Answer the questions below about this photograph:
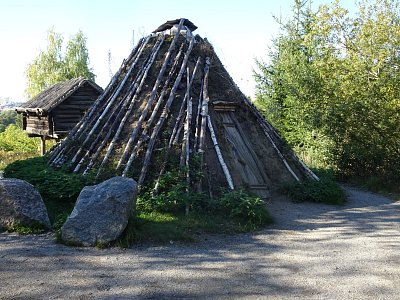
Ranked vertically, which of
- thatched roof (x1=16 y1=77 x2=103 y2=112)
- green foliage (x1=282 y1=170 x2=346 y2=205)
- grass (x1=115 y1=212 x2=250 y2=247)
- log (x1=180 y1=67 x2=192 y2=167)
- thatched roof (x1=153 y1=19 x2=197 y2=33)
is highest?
thatched roof (x1=16 y1=77 x2=103 y2=112)

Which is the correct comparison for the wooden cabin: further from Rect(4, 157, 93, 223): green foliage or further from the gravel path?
the gravel path

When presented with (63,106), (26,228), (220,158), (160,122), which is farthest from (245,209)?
(63,106)

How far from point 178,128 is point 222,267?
451 cm

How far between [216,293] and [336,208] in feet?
19.6

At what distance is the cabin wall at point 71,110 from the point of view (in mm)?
22328

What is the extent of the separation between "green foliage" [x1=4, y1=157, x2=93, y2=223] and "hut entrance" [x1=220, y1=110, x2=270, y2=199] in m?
3.49

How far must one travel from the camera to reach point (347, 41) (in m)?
14.0

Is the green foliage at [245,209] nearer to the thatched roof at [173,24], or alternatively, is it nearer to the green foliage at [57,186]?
the green foliage at [57,186]

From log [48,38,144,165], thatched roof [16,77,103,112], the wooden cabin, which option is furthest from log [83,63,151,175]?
thatched roof [16,77,103,112]

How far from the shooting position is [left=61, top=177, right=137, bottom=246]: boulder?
650 centimetres

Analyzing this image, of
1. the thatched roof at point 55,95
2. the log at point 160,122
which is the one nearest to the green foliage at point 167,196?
the log at point 160,122

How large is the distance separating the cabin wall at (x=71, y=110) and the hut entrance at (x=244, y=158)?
43.8 feet

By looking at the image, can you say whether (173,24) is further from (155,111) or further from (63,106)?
(63,106)

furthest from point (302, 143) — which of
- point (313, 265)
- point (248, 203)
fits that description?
point (313, 265)
